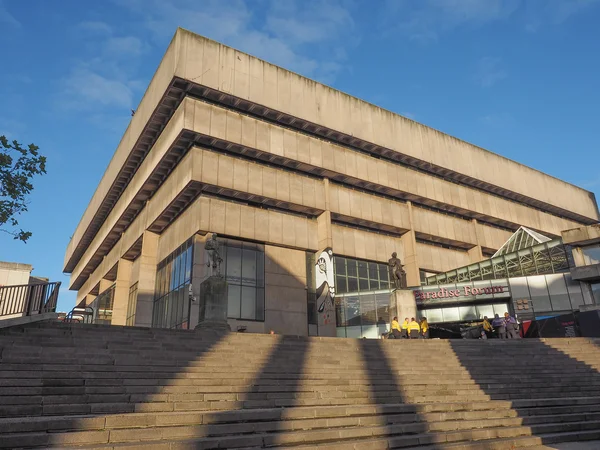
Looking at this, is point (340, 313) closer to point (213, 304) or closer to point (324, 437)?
point (213, 304)

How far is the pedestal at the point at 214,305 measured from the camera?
18609 mm

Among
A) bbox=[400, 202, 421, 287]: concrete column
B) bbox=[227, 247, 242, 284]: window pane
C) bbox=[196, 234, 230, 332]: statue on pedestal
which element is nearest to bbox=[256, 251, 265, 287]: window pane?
bbox=[227, 247, 242, 284]: window pane

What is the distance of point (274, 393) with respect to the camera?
10828 mm

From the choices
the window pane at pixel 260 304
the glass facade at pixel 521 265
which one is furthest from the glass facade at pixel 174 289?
the glass facade at pixel 521 265

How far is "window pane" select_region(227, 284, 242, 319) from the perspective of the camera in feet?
108

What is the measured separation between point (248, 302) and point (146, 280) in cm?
1136

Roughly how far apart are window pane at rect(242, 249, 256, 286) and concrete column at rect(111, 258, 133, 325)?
16.9 m

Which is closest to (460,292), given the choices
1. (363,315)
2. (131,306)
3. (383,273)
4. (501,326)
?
(363,315)

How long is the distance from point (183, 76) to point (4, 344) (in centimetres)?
2649

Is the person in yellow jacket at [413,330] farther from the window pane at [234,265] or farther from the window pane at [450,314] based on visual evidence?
the window pane at [234,265]

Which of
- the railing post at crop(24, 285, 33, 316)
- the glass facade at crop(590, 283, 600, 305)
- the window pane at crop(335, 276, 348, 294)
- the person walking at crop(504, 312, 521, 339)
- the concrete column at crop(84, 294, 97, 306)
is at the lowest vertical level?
the person walking at crop(504, 312, 521, 339)

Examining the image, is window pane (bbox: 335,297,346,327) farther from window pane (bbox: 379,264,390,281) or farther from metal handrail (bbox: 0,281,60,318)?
metal handrail (bbox: 0,281,60,318)

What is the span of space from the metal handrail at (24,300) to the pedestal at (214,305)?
602 cm

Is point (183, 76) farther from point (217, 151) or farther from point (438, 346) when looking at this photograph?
point (438, 346)
